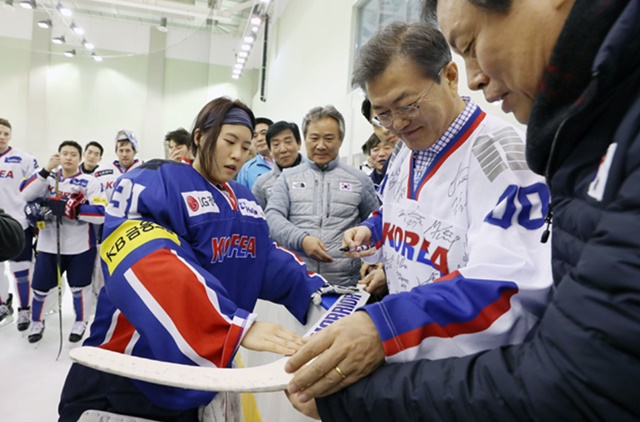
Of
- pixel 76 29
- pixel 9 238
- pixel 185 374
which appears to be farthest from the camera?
pixel 76 29

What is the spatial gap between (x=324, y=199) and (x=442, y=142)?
1.17 metres

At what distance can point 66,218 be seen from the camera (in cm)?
335

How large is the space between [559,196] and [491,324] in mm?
201

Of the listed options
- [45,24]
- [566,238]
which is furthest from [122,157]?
[45,24]

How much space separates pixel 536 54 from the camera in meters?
0.45

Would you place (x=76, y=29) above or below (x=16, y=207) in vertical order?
above

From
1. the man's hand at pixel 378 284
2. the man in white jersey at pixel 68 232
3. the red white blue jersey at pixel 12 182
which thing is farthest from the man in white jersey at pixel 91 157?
the man's hand at pixel 378 284

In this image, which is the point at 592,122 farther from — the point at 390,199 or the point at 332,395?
the point at 390,199

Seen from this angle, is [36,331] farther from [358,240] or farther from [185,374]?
[185,374]

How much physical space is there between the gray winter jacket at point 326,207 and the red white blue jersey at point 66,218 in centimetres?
196

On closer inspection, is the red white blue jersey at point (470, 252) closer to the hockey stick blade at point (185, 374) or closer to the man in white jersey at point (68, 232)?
the hockey stick blade at point (185, 374)

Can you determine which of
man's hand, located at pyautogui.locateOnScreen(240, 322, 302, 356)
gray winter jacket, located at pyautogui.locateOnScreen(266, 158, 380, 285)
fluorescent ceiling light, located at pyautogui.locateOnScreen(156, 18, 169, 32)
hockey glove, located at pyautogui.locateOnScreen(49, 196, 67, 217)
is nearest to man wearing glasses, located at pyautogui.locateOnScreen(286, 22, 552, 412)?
man's hand, located at pyautogui.locateOnScreen(240, 322, 302, 356)

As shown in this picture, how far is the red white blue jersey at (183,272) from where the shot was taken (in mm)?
802

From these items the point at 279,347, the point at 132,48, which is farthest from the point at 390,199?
the point at 132,48
